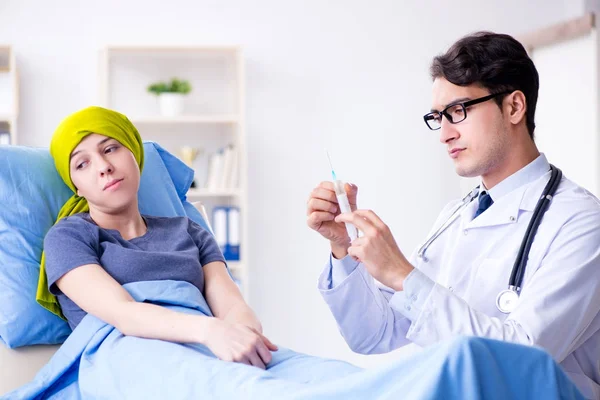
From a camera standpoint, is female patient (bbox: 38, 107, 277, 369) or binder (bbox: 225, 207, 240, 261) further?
binder (bbox: 225, 207, 240, 261)

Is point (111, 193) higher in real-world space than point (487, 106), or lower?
lower

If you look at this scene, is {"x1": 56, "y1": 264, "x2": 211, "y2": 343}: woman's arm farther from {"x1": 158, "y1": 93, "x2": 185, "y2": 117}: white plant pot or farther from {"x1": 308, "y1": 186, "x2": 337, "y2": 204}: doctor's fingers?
{"x1": 158, "y1": 93, "x2": 185, "y2": 117}: white plant pot

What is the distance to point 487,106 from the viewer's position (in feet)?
5.69

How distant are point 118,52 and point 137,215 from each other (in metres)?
2.36

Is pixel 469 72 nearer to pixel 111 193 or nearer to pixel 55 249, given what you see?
pixel 111 193

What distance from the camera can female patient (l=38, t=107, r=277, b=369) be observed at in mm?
1546

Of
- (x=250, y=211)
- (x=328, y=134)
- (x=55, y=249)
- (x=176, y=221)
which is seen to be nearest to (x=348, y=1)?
(x=328, y=134)

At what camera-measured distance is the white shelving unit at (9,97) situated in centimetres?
381

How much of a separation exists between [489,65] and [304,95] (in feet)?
8.73

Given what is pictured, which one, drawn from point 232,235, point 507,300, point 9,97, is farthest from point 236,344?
point 9,97

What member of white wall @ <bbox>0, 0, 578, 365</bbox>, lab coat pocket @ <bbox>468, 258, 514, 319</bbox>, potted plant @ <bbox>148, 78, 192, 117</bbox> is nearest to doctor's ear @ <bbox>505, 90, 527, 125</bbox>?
lab coat pocket @ <bbox>468, 258, 514, 319</bbox>

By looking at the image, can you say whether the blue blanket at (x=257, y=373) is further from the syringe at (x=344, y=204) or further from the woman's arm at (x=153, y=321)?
the syringe at (x=344, y=204)

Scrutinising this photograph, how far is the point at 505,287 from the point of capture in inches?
64.9

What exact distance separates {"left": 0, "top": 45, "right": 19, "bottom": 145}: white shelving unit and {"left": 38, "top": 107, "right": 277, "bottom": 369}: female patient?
80.5 inches
